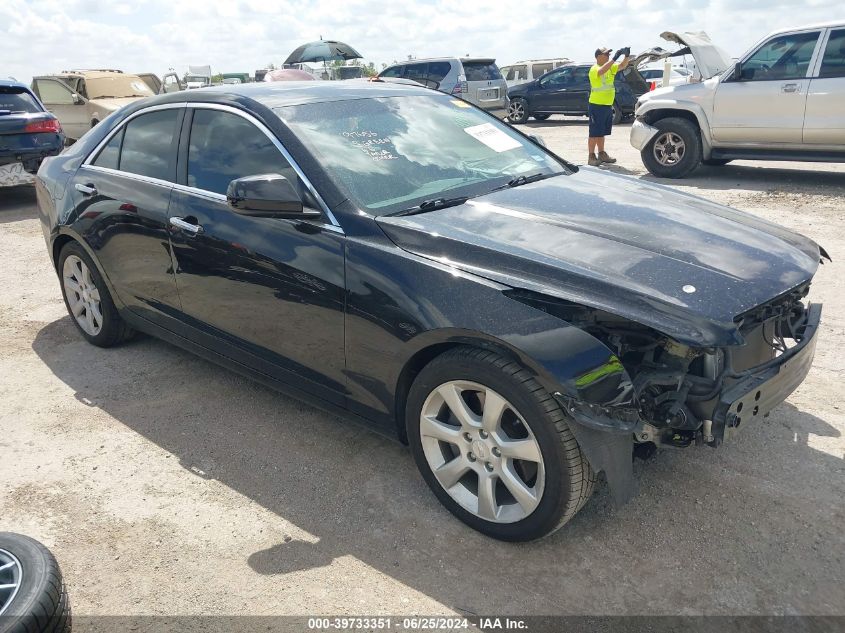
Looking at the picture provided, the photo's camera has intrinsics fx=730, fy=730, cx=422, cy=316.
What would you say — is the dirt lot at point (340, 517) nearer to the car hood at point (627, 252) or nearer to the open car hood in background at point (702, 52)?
the car hood at point (627, 252)

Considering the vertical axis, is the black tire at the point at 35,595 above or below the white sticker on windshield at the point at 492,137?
below

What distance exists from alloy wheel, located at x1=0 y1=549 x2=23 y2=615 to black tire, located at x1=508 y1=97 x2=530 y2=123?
19.6 m

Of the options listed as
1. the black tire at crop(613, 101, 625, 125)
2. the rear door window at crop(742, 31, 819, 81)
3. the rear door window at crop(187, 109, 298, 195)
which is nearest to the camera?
the rear door window at crop(187, 109, 298, 195)

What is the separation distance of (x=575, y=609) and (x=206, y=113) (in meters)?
3.00

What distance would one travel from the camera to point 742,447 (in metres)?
3.45

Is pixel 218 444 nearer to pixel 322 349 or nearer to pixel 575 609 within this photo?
pixel 322 349

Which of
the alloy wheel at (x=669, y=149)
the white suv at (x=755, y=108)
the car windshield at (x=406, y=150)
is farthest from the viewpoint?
the alloy wheel at (x=669, y=149)

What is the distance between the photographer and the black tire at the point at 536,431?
2555mm

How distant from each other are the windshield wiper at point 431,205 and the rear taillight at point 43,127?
8809 millimetres

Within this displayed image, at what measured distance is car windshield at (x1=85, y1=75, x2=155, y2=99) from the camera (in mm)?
14547

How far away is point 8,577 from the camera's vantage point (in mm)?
2354

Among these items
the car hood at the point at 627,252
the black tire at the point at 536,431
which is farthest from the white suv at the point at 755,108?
the black tire at the point at 536,431

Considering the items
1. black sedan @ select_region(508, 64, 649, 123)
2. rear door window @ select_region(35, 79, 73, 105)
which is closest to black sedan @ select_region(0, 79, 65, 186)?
rear door window @ select_region(35, 79, 73, 105)

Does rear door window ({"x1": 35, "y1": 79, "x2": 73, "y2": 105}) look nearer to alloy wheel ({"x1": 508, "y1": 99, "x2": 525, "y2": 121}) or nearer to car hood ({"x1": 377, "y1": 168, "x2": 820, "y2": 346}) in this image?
alloy wheel ({"x1": 508, "y1": 99, "x2": 525, "y2": 121})
